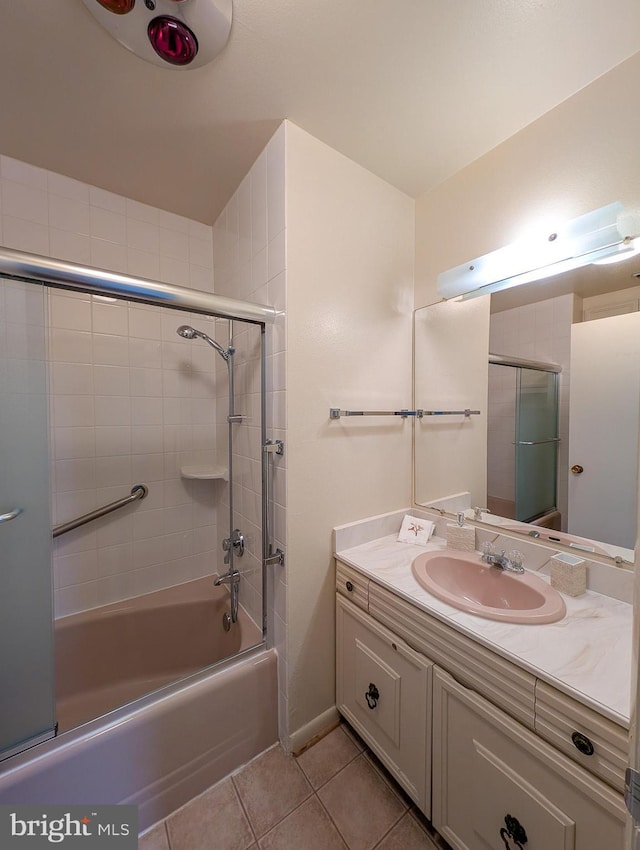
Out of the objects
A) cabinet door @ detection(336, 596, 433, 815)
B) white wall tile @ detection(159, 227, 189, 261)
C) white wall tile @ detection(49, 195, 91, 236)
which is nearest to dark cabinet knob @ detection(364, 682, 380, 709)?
cabinet door @ detection(336, 596, 433, 815)

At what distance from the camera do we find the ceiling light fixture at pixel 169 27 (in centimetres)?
79

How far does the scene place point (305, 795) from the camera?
1.09 metres

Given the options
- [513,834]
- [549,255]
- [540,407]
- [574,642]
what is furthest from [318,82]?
[513,834]

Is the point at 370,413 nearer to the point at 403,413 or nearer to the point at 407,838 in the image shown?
the point at 403,413

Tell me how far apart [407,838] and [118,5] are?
2487 millimetres

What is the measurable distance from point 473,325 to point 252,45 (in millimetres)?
1187

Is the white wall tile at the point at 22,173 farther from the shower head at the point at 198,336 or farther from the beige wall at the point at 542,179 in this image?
the beige wall at the point at 542,179

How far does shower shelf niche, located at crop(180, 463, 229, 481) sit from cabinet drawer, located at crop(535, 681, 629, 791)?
58.1 inches

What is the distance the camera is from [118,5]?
2.59ft

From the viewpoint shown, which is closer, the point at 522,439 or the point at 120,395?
the point at 522,439

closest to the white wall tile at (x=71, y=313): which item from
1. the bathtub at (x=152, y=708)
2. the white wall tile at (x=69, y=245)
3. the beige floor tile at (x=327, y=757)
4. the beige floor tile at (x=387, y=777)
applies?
the white wall tile at (x=69, y=245)

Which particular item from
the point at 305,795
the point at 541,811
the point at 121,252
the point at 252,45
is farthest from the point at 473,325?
the point at 305,795

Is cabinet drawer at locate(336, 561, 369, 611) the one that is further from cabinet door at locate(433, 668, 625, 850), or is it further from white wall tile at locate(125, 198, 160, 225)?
white wall tile at locate(125, 198, 160, 225)

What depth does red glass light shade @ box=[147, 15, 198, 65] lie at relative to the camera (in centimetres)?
84
